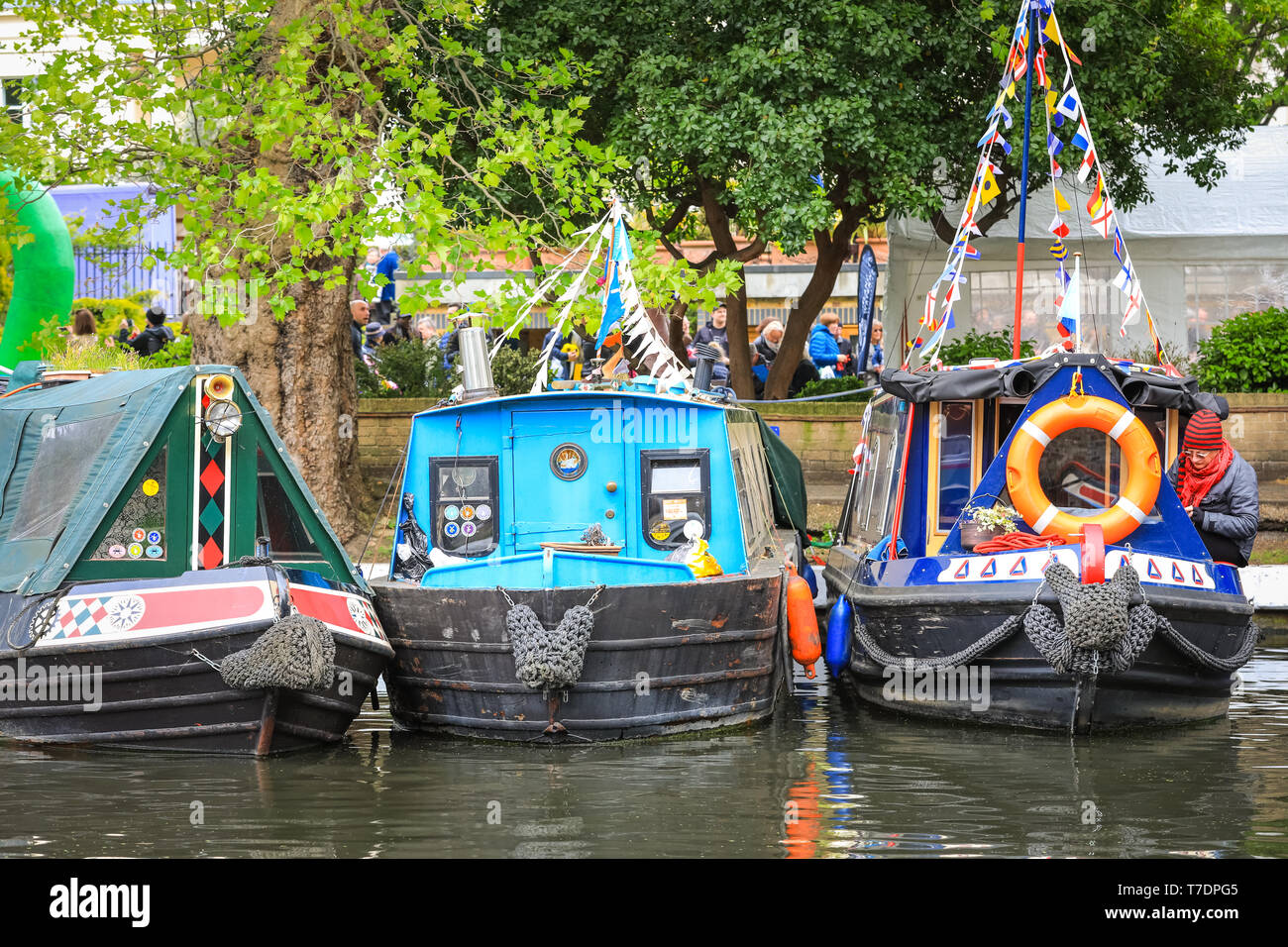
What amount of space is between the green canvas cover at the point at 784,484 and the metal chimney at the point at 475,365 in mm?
3779

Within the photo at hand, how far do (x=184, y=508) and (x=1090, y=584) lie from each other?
19.3 feet

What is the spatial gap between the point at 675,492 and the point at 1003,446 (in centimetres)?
230

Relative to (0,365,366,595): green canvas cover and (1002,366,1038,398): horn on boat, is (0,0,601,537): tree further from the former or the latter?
(1002,366,1038,398): horn on boat

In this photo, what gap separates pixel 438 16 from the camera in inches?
579

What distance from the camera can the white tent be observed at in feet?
70.9

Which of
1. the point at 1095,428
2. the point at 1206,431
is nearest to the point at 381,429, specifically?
the point at 1095,428

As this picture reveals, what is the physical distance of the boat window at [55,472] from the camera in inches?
410

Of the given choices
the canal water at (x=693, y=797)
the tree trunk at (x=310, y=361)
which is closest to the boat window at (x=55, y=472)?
the canal water at (x=693, y=797)

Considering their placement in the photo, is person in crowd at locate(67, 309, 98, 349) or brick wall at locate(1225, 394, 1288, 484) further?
brick wall at locate(1225, 394, 1288, 484)

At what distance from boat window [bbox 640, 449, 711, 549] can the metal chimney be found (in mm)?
1314

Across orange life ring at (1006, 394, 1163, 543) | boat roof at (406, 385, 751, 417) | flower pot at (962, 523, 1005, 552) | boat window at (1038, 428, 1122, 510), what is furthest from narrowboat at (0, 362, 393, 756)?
boat window at (1038, 428, 1122, 510)
